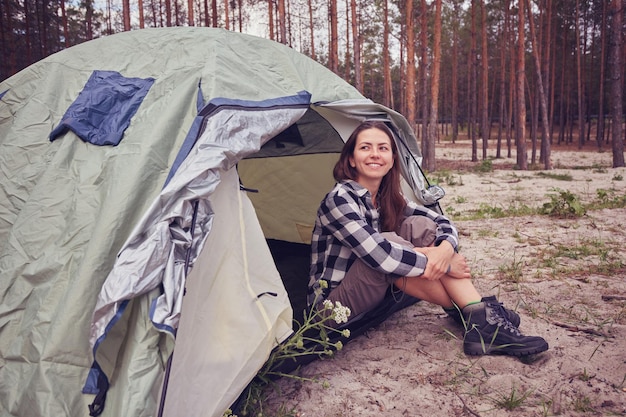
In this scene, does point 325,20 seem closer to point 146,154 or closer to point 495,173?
point 495,173

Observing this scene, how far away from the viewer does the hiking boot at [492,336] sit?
2697 millimetres

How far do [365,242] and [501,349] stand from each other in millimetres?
987

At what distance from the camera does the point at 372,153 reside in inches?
116

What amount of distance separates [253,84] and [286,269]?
200cm

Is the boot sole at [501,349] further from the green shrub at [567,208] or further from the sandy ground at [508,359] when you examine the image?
the green shrub at [567,208]

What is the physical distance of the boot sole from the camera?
8.75ft

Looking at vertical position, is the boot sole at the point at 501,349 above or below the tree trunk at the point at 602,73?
below

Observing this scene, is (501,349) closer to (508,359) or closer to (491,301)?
(508,359)

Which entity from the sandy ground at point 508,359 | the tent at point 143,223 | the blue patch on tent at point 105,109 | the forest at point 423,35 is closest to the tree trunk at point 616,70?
the forest at point 423,35

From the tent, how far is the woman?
1.42 feet

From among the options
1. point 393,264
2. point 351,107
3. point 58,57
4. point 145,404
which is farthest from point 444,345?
point 58,57

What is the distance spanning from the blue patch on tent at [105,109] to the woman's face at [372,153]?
130cm

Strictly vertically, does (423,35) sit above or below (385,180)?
above

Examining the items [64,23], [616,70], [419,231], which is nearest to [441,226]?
[419,231]
